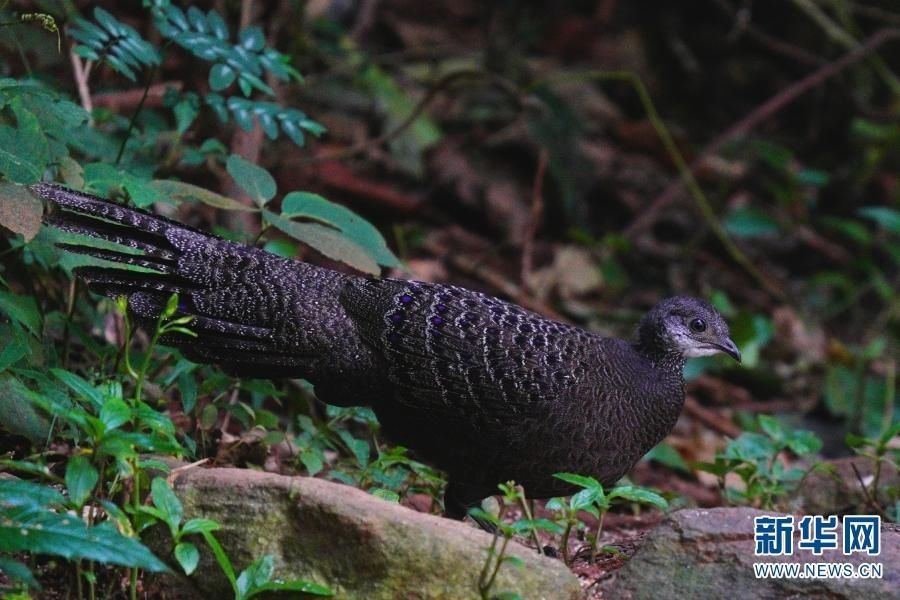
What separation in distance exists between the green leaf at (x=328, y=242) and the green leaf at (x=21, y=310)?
35.7 inches

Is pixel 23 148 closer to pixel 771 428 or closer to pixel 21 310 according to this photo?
pixel 21 310

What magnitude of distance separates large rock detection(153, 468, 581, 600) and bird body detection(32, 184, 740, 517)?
936 millimetres

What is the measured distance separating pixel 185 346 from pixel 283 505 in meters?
1.15

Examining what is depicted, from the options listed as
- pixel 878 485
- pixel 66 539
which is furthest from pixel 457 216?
pixel 66 539

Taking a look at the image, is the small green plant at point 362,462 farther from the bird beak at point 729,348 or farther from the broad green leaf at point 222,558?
the bird beak at point 729,348

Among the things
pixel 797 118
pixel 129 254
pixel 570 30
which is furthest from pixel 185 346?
pixel 797 118

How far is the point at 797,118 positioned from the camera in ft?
35.5

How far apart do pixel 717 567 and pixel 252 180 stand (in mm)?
2245

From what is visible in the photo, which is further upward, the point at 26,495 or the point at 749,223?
the point at 749,223

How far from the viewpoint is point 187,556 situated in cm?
311

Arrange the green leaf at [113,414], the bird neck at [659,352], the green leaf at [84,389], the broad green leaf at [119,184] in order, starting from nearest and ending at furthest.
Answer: the green leaf at [113,414] < the green leaf at [84,389] < the broad green leaf at [119,184] < the bird neck at [659,352]

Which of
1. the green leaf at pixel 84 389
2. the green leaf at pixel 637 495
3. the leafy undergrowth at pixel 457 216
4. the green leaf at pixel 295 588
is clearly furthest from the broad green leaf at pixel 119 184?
the green leaf at pixel 637 495

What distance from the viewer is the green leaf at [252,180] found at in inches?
176

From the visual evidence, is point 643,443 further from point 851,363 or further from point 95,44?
point 851,363
